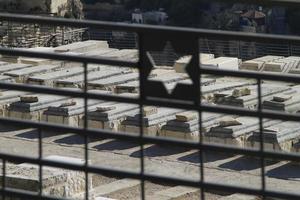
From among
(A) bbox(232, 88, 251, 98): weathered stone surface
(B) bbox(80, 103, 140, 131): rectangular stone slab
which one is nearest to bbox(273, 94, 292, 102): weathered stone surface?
(A) bbox(232, 88, 251, 98): weathered stone surface

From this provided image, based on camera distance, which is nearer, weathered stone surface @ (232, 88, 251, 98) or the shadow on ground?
the shadow on ground

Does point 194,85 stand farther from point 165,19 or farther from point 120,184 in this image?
point 165,19

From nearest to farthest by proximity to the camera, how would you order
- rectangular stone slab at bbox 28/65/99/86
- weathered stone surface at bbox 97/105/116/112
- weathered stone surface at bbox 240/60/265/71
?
rectangular stone slab at bbox 28/65/99/86
weathered stone surface at bbox 97/105/116/112
weathered stone surface at bbox 240/60/265/71

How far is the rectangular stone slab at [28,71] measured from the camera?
92.7ft

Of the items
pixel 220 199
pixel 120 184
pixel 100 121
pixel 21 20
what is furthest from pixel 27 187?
pixel 100 121

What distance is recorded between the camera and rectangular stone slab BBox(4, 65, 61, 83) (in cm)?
2827

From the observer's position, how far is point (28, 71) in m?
30.4

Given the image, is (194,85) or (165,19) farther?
(165,19)

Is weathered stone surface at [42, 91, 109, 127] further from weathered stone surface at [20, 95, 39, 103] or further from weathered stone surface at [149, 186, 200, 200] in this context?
weathered stone surface at [149, 186, 200, 200]

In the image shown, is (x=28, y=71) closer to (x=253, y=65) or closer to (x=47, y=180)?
(x=253, y=65)

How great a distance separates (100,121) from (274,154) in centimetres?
2261

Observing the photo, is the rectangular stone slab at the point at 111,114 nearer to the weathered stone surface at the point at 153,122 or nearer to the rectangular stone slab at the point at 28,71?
the weathered stone surface at the point at 153,122

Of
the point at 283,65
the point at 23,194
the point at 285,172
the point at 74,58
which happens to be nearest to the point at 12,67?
the point at 283,65

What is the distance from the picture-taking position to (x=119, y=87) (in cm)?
2625
